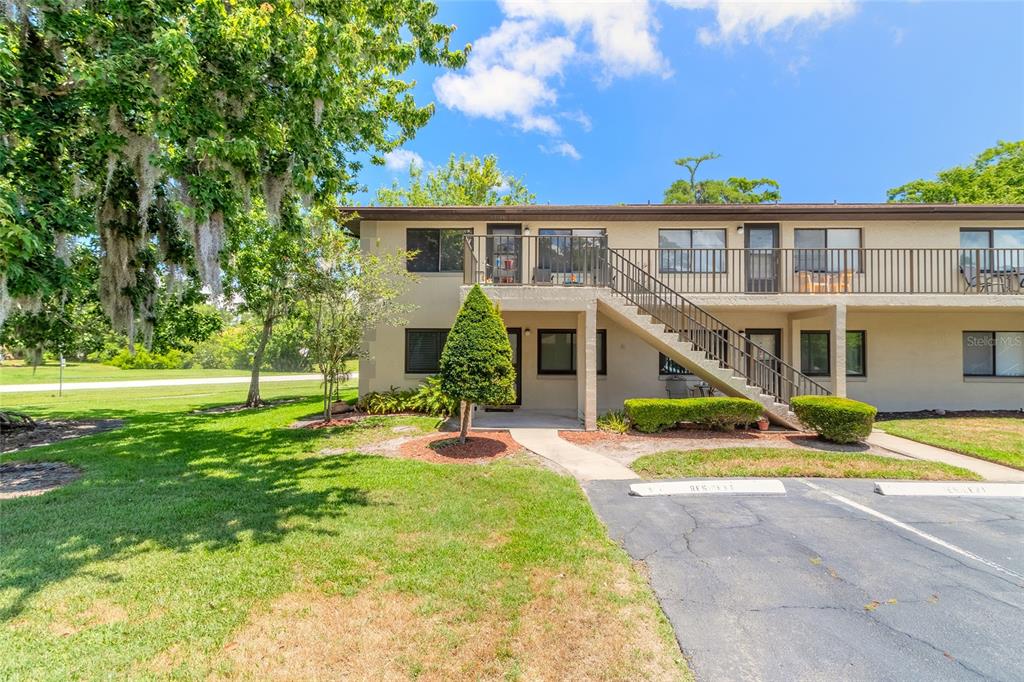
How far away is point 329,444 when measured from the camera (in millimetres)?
8148

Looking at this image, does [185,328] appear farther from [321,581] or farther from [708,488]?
[708,488]

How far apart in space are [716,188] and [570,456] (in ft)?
95.1

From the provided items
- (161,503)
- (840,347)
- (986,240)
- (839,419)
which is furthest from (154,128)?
(986,240)

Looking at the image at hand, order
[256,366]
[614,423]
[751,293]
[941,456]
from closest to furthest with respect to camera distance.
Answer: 1. [941,456]
2. [614,423]
3. [751,293]
4. [256,366]

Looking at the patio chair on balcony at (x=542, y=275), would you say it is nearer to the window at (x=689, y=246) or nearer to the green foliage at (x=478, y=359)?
the green foliage at (x=478, y=359)

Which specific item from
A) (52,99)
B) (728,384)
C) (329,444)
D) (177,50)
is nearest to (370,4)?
(177,50)

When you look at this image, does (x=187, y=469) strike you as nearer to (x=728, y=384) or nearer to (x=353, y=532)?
(x=353, y=532)

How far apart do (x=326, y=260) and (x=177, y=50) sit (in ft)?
16.7

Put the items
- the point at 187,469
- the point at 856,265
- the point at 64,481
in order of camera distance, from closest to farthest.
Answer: the point at 64,481 → the point at 187,469 → the point at 856,265

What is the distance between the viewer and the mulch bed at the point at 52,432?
8.28 meters

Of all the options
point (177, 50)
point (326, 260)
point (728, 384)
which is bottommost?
point (728, 384)

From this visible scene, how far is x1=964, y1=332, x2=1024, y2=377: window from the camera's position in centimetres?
1158

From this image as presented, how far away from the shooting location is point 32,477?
6.17 m

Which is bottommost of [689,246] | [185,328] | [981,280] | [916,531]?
[916,531]
